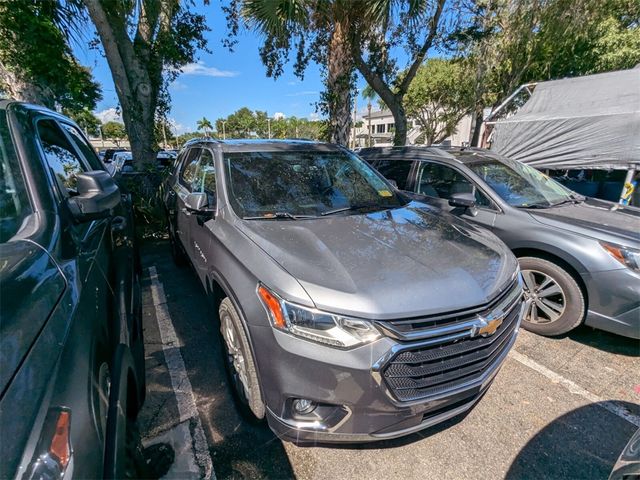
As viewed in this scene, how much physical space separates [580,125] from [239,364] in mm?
8067

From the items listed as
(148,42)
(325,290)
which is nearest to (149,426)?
(325,290)

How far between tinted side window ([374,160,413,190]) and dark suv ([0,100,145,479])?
3792 millimetres

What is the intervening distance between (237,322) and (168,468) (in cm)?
88

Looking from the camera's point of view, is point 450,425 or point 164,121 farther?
point 164,121

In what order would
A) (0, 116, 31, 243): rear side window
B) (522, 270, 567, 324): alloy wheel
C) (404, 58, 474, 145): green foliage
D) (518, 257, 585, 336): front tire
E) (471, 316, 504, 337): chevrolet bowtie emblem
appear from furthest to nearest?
1. (404, 58, 474, 145): green foliage
2. (522, 270, 567, 324): alloy wheel
3. (518, 257, 585, 336): front tire
4. (471, 316, 504, 337): chevrolet bowtie emblem
5. (0, 116, 31, 243): rear side window

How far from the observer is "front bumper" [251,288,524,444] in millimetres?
1563

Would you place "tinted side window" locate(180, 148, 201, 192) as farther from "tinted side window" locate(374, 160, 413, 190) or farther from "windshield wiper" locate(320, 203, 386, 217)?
"tinted side window" locate(374, 160, 413, 190)

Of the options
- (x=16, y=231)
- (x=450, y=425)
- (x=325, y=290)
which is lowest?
(x=450, y=425)

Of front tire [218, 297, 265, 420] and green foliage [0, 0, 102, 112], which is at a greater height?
green foliage [0, 0, 102, 112]

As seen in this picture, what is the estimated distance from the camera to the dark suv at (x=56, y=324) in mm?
815

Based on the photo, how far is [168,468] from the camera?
6.02ft

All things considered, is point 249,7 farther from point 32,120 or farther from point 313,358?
point 313,358

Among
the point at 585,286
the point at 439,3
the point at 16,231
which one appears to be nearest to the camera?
the point at 16,231

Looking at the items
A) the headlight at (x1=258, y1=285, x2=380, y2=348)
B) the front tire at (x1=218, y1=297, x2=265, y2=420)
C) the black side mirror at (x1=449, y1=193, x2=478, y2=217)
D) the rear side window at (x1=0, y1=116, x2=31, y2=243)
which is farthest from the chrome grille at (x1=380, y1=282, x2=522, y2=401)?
the black side mirror at (x1=449, y1=193, x2=478, y2=217)
